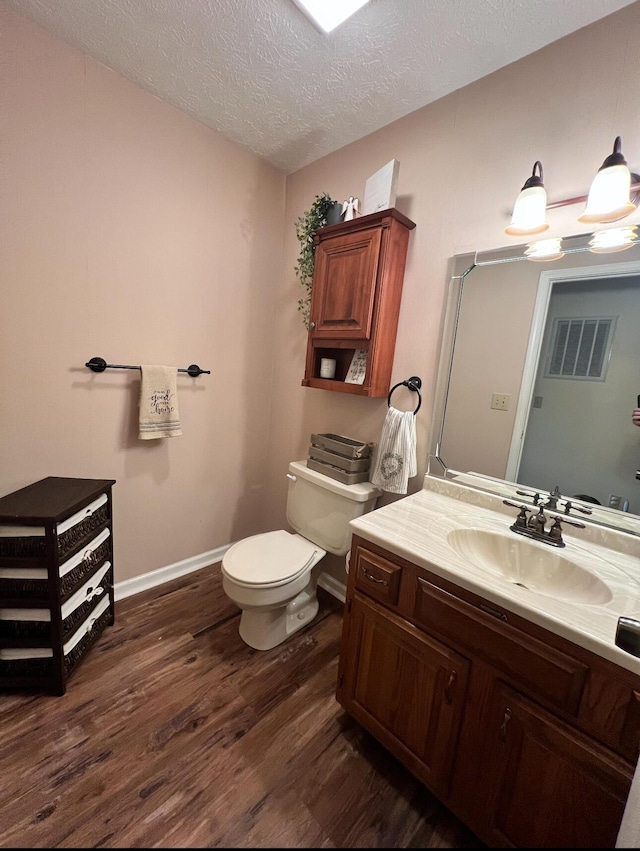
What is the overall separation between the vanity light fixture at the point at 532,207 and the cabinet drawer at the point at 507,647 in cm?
125

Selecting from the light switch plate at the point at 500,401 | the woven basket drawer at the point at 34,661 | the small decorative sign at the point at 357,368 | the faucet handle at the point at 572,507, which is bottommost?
the woven basket drawer at the point at 34,661

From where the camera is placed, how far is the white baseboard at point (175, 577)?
1881 mm

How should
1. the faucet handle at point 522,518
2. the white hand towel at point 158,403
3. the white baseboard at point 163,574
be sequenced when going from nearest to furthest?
the faucet handle at point 522,518, the white hand towel at point 158,403, the white baseboard at point 163,574

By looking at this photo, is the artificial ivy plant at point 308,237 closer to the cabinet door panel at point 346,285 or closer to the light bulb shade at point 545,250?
the cabinet door panel at point 346,285

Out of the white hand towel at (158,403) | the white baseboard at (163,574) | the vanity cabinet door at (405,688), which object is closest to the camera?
the vanity cabinet door at (405,688)

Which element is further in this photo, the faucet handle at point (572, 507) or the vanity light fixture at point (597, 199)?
the faucet handle at point (572, 507)

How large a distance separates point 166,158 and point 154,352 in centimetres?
95

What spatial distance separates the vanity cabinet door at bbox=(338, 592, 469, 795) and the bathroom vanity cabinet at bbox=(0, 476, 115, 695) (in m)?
1.07

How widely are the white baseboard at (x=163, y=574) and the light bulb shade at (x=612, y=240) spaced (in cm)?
243

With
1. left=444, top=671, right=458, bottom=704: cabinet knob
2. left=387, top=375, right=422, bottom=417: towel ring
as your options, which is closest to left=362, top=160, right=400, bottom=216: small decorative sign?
left=387, top=375, right=422, bottom=417: towel ring

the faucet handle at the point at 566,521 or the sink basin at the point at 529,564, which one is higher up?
the faucet handle at the point at 566,521

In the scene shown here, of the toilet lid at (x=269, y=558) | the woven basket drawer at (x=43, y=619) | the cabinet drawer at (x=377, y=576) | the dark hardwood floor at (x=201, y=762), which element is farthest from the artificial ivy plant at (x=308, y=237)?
the dark hardwood floor at (x=201, y=762)

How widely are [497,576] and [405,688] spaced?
0.47m

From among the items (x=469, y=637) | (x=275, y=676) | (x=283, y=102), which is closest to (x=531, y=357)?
(x=469, y=637)
